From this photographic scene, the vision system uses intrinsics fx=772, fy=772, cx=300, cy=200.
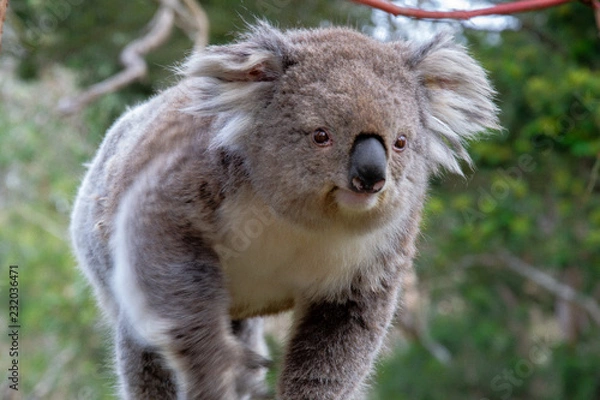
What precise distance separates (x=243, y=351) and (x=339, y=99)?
90cm

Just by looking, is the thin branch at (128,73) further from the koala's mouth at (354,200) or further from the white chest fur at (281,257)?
the koala's mouth at (354,200)

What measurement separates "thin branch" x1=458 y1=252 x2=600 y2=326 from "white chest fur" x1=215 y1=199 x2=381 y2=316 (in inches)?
313

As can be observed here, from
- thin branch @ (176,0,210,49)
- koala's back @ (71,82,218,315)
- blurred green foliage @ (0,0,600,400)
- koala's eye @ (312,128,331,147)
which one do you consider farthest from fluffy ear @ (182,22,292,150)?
blurred green foliage @ (0,0,600,400)

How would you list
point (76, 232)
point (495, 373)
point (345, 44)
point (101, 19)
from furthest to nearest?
point (495, 373)
point (101, 19)
point (76, 232)
point (345, 44)

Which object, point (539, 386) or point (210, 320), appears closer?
point (210, 320)

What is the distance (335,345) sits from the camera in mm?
2949

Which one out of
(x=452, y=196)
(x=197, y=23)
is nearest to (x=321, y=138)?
(x=197, y=23)

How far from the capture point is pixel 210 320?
8.44 ft

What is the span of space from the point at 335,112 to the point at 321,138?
0.32ft

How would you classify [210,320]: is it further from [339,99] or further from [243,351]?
[339,99]

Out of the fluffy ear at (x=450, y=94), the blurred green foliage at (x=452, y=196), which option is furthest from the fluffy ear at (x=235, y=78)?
the blurred green foliage at (x=452, y=196)

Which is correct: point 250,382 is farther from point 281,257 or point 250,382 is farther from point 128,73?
point 128,73

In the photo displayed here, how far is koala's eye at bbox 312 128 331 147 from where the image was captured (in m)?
2.55

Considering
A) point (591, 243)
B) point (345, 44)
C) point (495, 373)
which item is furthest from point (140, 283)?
point (495, 373)
